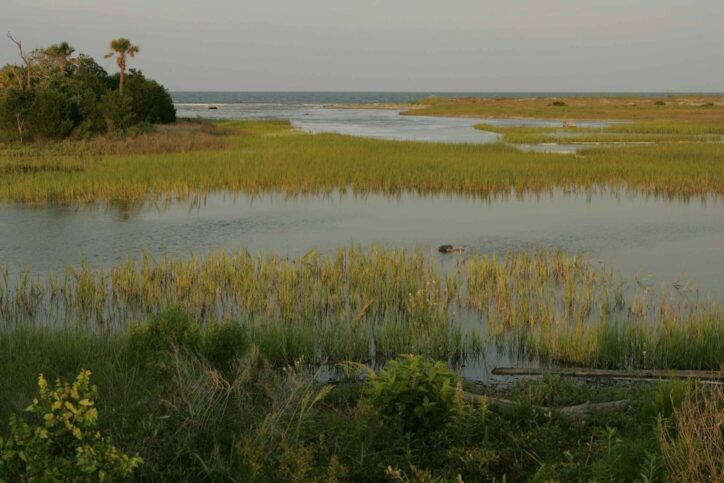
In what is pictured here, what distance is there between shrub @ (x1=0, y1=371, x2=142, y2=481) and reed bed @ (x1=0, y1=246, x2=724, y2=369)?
3.85m

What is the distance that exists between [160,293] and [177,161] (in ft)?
58.1

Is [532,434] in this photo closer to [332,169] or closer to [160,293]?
[160,293]

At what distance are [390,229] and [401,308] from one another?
708cm

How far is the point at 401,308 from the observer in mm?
10945

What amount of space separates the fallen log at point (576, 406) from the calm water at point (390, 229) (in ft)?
21.6

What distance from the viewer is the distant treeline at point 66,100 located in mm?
36375

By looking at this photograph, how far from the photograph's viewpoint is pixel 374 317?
417 inches

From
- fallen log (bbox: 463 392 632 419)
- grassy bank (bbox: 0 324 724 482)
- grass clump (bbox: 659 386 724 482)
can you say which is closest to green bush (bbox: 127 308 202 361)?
grassy bank (bbox: 0 324 724 482)

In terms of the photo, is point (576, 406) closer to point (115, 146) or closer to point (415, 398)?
point (415, 398)

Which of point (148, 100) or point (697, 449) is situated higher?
point (148, 100)

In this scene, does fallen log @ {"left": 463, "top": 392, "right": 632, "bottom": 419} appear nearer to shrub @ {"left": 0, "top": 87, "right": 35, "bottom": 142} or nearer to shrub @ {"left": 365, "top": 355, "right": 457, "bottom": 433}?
shrub @ {"left": 365, "top": 355, "right": 457, "bottom": 433}

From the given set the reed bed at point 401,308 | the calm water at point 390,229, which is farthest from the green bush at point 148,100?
the reed bed at point 401,308

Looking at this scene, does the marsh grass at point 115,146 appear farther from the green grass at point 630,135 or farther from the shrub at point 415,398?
the shrub at point 415,398

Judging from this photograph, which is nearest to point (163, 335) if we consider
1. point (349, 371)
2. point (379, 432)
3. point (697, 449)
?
point (349, 371)
